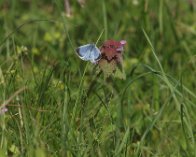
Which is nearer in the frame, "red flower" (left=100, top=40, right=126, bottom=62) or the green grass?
the green grass

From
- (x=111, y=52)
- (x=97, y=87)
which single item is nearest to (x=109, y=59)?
(x=111, y=52)

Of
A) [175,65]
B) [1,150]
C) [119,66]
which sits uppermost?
[119,66]

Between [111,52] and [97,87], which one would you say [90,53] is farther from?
[97,87]

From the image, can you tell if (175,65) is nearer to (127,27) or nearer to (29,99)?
(127,27)

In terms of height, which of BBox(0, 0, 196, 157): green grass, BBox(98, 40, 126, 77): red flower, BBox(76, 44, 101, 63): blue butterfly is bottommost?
BBox(0, 0, 196, 157): green grass

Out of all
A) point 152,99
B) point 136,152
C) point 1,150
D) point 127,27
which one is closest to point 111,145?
point 136,152

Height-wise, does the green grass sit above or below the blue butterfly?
below

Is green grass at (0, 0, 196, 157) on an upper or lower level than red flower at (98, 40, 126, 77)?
lower
